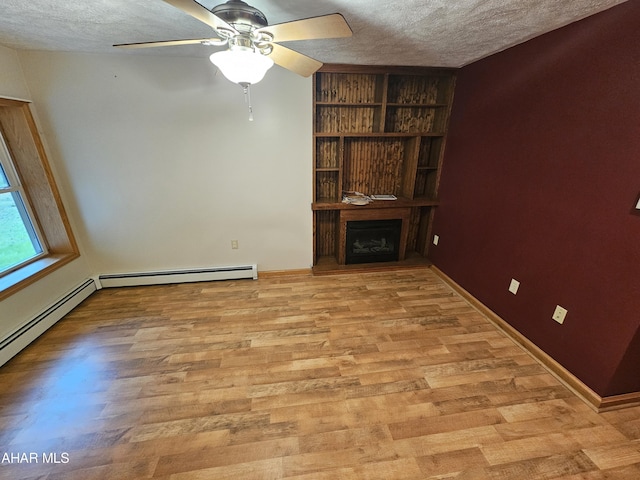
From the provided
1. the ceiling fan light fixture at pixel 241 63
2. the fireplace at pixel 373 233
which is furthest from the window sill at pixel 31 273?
the fireplace at pixel 373 233

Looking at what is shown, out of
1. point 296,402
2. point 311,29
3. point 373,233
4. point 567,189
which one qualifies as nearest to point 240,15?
point 311,29

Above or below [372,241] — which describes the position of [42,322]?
below

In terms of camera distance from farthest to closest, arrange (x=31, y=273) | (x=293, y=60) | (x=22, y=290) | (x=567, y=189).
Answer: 1. (x=31, y=273)
2. (x=22, y=290)
3. (x=567, y=189)
4. (x=293, y=60)

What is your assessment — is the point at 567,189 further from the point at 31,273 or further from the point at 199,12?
the point at 31,273

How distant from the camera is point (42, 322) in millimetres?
2199

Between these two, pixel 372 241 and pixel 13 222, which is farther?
pixel 372 241

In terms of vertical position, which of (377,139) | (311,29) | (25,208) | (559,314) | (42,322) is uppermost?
(311,29)

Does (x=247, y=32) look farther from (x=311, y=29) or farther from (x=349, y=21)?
(x=349, y=21)

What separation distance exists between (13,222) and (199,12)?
271 cm

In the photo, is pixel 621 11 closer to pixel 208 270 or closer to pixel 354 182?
pixel 354 182

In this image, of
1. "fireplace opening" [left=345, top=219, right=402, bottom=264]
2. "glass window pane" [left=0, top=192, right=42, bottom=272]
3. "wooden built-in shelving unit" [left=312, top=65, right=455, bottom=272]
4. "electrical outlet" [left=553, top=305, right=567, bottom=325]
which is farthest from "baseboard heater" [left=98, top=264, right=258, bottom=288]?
"electrical outlet" [left=553, top=305, right=567, bottom=325]

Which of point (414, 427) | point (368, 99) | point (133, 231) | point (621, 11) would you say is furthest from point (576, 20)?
point (133, 231)

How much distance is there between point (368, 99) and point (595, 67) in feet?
6.12

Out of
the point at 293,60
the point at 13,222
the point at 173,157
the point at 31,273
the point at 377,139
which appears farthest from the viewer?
the point at 377,139
